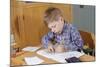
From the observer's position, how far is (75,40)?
80.8 inches

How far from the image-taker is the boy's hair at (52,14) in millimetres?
1949

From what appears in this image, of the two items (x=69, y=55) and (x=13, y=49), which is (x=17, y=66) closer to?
(x=13, y=49)

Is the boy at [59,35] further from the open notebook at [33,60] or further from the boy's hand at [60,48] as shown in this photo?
the open notebook at [33,60]

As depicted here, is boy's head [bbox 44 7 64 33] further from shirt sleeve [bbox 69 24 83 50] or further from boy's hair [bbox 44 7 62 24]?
shirt sleeve [bbox 69 24 83 50]

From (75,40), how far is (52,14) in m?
0.37

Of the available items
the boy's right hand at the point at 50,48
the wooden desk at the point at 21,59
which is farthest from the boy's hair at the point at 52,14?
the wooden desk at the point at 21,59

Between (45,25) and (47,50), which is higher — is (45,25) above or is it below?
above

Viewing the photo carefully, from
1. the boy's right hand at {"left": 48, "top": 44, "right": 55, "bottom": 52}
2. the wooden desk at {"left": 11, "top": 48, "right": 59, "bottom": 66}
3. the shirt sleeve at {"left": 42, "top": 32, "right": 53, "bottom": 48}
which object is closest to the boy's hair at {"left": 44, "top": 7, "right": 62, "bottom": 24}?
the shirt sleeve at {"left": 42, "top": 32, "right": 53, "bottom": 48}

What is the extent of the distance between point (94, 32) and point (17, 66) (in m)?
0.90

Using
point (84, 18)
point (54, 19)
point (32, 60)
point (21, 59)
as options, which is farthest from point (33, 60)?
point (84, 18)

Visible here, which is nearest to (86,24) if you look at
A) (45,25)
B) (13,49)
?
(45,25)

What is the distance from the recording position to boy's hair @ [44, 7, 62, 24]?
1949 millimetres

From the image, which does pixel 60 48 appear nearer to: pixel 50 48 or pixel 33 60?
pixel 50 48
